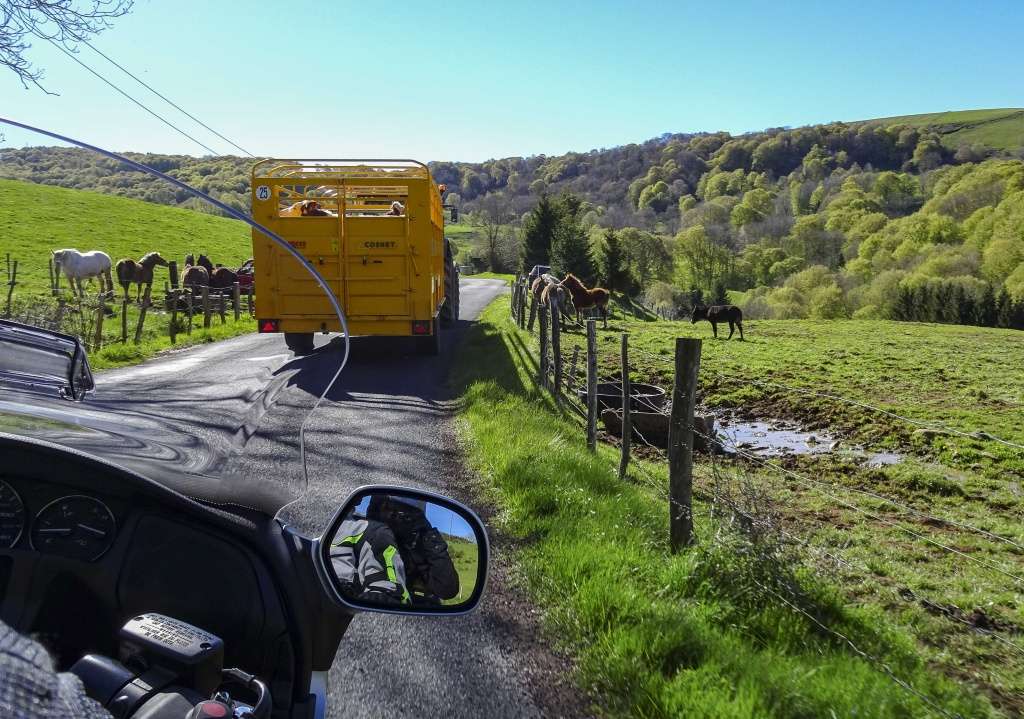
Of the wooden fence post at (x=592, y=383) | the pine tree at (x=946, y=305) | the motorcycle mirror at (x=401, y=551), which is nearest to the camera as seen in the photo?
the motorcycle mirror at (x=401, y=551)

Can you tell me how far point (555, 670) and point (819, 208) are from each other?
418 ft

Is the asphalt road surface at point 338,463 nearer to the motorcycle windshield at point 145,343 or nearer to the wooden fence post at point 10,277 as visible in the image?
the motorcycle windshield at point 145,343

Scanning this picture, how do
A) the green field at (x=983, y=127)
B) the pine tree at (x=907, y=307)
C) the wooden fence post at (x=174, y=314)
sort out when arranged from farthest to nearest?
the green field at (x=983, y=127) → the pine tree at (x=907, y=307) → the wooden fence post at (x=174, y=314)

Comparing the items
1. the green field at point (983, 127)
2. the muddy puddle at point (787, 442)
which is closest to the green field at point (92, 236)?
the muddy puddle at point (787, 442)

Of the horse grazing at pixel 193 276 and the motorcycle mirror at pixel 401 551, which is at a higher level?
the horse grazing at pixel 193 276

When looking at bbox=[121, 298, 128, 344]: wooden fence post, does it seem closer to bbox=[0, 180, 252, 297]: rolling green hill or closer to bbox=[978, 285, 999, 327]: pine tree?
bbox=[0, 180, 252, 297]: rolling green hill

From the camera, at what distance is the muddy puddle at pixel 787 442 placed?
10.0 meters

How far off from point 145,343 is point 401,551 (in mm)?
869

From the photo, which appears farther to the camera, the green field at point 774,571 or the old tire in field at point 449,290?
the old tire in field at point 449,290

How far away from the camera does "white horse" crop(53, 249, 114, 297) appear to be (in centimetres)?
185

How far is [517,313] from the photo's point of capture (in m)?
21.2

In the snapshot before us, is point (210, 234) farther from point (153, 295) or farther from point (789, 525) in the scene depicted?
point (789, 525)

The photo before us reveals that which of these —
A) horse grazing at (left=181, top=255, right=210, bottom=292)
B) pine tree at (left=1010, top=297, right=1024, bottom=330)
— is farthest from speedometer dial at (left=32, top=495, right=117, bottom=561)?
pine tree at (left=1010, top=297, right=1024, bottom=330)

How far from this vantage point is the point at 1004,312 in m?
39.7
